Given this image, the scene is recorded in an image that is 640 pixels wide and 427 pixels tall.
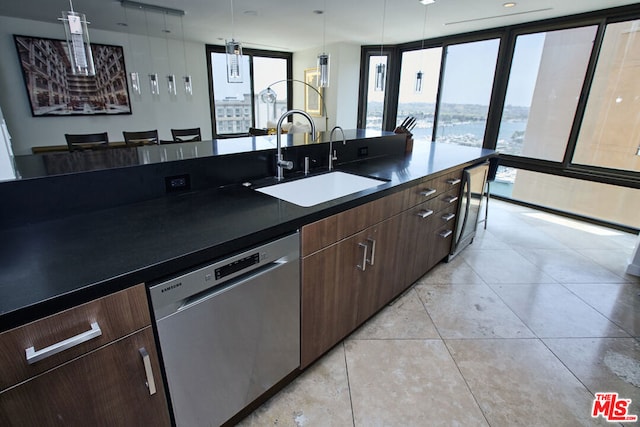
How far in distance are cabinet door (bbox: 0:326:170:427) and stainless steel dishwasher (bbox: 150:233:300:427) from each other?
2.4 inches

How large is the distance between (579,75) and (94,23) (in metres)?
6.69

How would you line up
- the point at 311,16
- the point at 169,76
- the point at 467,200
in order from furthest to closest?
1. the point at 169,76
2. the point at 311,16
3. the point at 467,200

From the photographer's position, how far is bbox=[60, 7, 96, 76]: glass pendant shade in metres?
1.35

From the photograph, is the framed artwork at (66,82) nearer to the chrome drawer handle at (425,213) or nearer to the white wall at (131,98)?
the white wall at (131,98)

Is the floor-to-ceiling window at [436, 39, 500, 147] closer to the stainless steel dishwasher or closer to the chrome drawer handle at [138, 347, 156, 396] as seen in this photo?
the stainless steel dishwasher

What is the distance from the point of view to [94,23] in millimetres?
4473

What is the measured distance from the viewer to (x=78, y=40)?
1.43 meters

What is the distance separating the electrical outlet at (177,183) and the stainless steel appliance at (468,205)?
219 cm

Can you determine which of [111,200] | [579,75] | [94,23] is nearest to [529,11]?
[579,75]

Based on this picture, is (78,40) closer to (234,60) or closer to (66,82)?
(234,60)

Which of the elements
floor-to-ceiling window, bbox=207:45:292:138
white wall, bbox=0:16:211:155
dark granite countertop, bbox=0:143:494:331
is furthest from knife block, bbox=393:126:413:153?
white wall, bbox=0:16:211:155

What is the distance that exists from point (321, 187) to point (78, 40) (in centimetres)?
146

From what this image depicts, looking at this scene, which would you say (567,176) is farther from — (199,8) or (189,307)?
(199,8)

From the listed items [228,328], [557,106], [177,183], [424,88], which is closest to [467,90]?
[424,88]
